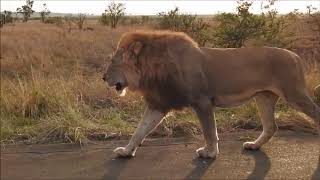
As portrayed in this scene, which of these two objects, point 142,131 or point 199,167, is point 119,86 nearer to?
point 142,131

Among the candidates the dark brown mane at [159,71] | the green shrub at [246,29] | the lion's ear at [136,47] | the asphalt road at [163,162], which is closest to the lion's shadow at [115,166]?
the asphalt road at [163,162]

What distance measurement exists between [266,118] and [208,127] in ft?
3.83

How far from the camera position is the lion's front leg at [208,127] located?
271 inches

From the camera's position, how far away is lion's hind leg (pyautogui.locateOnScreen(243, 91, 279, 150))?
296 inches

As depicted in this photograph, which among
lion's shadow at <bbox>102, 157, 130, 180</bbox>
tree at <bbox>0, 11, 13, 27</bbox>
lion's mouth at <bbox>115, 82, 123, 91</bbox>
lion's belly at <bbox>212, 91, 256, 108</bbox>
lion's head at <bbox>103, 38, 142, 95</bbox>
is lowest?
tree at <bbox>0, 11, 13, 27</bbox>

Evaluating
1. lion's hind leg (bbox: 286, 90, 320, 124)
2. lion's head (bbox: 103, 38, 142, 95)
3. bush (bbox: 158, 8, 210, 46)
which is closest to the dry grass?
lion's head (bbox: 103, 38, 142, 95)

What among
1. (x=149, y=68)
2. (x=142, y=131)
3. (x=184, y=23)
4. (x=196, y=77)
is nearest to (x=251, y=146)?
(x=196, y=77)

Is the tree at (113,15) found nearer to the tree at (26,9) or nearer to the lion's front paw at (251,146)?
the tree at (26,9)

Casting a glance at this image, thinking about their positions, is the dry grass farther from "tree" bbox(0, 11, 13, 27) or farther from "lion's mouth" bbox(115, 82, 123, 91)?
"tree" bbox(0, 11, 13, 27)

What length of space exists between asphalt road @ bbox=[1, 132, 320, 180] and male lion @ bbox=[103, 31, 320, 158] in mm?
292

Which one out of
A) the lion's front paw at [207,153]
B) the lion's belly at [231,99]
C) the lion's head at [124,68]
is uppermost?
the lion's head at [124,68]

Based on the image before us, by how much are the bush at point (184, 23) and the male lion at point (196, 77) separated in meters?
12.1

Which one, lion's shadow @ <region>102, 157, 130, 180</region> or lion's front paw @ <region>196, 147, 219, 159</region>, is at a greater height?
lion's front paw @ <region>196, 147, 219, 159</region>

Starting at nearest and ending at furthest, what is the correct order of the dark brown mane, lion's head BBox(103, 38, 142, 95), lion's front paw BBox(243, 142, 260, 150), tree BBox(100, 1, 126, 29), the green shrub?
the dark brown mane < lion's head BBox(103, 38, 142, 95) < lion's front paw BBox(243, 142, 260, 150) < the green shrub < tree BBox(100, 1, 126, 29)
